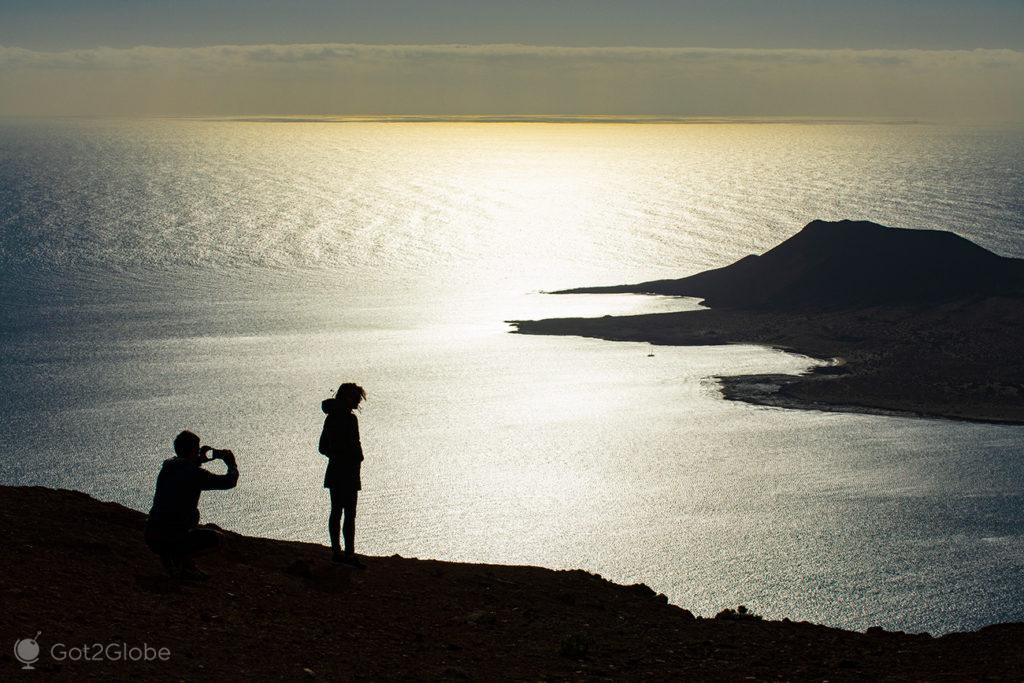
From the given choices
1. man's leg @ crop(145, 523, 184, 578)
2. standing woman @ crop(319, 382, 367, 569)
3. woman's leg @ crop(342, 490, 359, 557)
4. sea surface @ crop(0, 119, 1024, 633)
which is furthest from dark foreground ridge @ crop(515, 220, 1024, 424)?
man's leg @ crop(145, 523, 184, 578)

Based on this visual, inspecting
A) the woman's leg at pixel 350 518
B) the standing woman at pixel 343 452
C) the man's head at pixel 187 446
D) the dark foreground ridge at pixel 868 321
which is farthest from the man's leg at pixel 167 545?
the dark foreground ridge at pixel 868 321

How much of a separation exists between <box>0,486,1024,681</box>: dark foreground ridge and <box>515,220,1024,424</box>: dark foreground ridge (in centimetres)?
7926

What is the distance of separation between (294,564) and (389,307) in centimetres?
12480

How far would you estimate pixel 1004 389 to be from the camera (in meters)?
99.3

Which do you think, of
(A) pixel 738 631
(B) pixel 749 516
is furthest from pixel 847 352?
(A) pixel 738 631

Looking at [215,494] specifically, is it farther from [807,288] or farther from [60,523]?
[807,288]

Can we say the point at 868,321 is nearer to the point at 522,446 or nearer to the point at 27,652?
the point at 522,446

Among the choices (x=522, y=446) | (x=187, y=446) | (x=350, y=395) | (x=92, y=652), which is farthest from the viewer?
(x=522, y=446)

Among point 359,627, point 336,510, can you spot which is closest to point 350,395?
point 336,510

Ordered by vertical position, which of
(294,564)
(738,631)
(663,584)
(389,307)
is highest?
(389,307)

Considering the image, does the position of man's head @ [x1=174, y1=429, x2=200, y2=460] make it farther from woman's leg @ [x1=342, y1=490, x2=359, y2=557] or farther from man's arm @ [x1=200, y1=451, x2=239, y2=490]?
woman's leg @ [x1=342, y1=490, x2=359, y2=557]

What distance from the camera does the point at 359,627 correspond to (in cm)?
1633

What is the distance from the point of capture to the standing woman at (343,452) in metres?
18.5

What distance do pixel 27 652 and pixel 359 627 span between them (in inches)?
185
